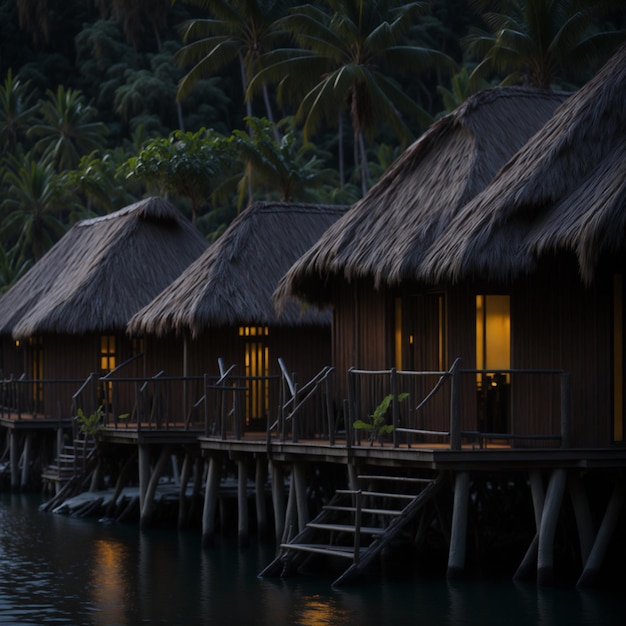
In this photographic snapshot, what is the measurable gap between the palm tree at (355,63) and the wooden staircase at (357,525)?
19.7m

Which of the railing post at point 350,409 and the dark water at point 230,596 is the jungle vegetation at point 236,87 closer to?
the railing post at point 350,409

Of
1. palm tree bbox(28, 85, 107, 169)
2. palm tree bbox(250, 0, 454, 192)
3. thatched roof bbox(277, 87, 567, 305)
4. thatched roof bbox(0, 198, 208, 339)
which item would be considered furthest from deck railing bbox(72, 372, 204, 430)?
palm tree bbox(28, 85, 107, 169)

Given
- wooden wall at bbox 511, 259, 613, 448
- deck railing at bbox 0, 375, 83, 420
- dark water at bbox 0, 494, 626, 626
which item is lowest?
dark water at bbox 0, 494, 626, 626

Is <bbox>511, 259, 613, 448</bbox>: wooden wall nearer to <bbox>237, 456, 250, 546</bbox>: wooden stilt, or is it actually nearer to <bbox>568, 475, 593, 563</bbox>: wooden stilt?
<bbox>568, 475, 593, 563</bbox>: wooden stilt

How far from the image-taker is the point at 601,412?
17250 millimetres

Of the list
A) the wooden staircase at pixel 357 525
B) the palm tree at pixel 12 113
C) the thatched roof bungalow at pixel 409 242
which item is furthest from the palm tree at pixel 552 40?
the palm tree at pixel 12 113

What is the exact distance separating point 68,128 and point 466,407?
141ft

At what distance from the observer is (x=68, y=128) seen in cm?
5872

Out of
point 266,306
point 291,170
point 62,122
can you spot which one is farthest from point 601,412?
point 62,122

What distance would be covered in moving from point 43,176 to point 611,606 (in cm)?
4205

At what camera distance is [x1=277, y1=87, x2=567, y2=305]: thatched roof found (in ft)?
62.8

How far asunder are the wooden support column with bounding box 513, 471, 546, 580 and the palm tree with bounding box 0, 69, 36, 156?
46.1m

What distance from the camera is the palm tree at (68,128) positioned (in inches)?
2296

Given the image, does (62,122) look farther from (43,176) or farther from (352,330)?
(352,330)
